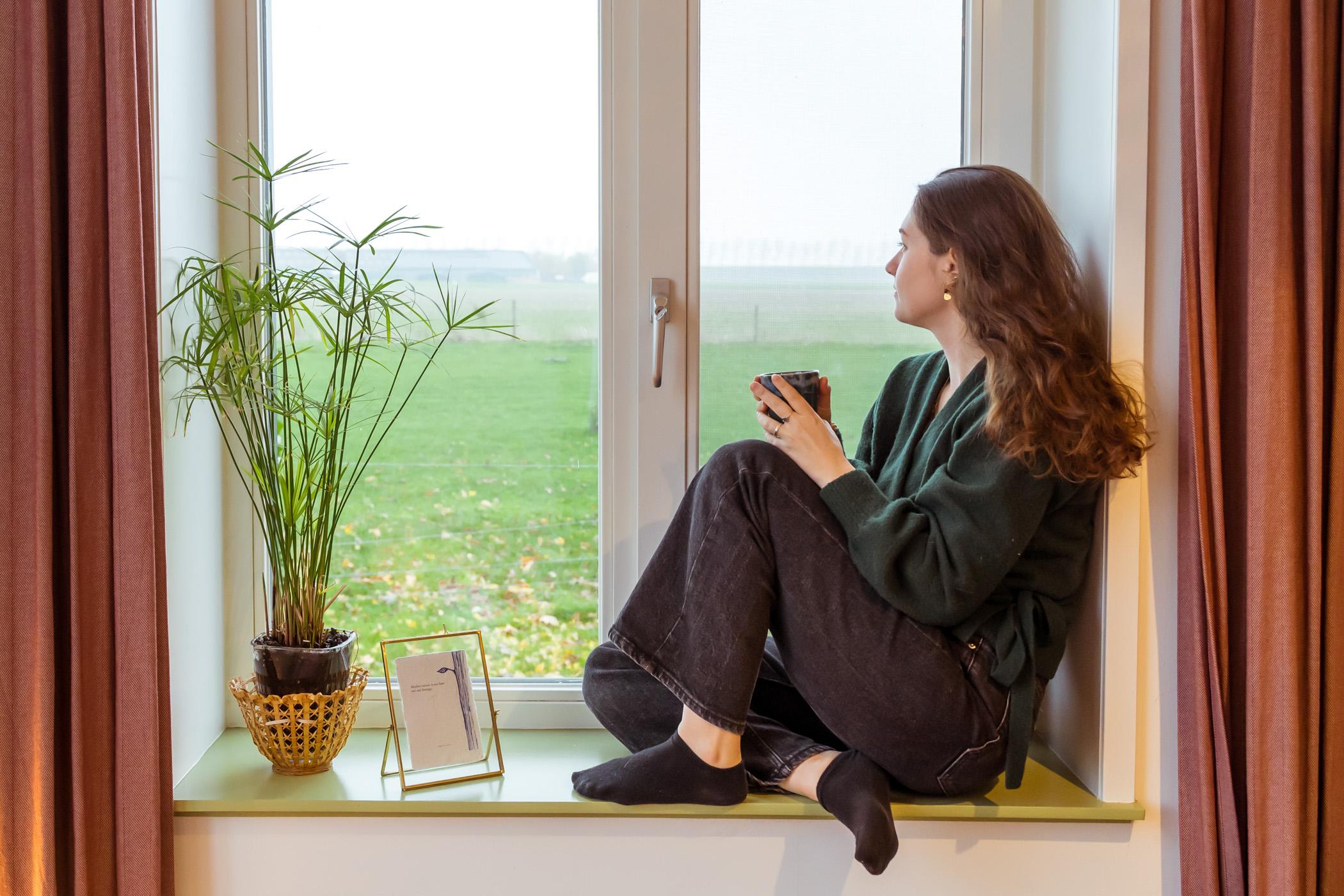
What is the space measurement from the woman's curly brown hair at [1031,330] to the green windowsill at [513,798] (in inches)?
20.1

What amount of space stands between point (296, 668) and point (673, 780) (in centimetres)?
62

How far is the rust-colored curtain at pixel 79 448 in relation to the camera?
1.37 m

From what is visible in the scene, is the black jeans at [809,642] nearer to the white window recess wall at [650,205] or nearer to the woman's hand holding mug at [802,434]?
the woman's hand holding mug at [802,434]

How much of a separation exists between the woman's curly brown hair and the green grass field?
0.34 meters

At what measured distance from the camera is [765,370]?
1814 mm

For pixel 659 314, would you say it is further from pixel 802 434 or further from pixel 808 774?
pixel 808 774

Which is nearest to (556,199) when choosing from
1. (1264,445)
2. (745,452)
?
(745,452)

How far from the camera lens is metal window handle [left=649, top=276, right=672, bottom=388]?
68.4 inches

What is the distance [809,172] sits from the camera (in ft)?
5.89

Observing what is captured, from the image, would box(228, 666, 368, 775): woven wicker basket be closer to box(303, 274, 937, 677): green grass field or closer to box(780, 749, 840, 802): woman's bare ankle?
box(303, 274, 937, 677): green grass field

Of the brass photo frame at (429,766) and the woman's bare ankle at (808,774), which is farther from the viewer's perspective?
the brass photo frame at (429,766)

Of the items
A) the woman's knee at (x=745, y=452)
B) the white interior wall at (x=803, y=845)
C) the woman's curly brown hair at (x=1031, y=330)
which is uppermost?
the woman's curly brown hair at (x=1031, y=330)

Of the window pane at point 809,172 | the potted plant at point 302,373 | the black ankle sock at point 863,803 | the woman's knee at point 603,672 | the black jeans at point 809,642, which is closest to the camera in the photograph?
the black ankle sock at point 863,803

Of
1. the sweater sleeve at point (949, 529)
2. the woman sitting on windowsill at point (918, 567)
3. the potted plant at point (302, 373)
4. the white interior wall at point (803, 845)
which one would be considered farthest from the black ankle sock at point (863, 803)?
the potted plant at point (302, 373)
